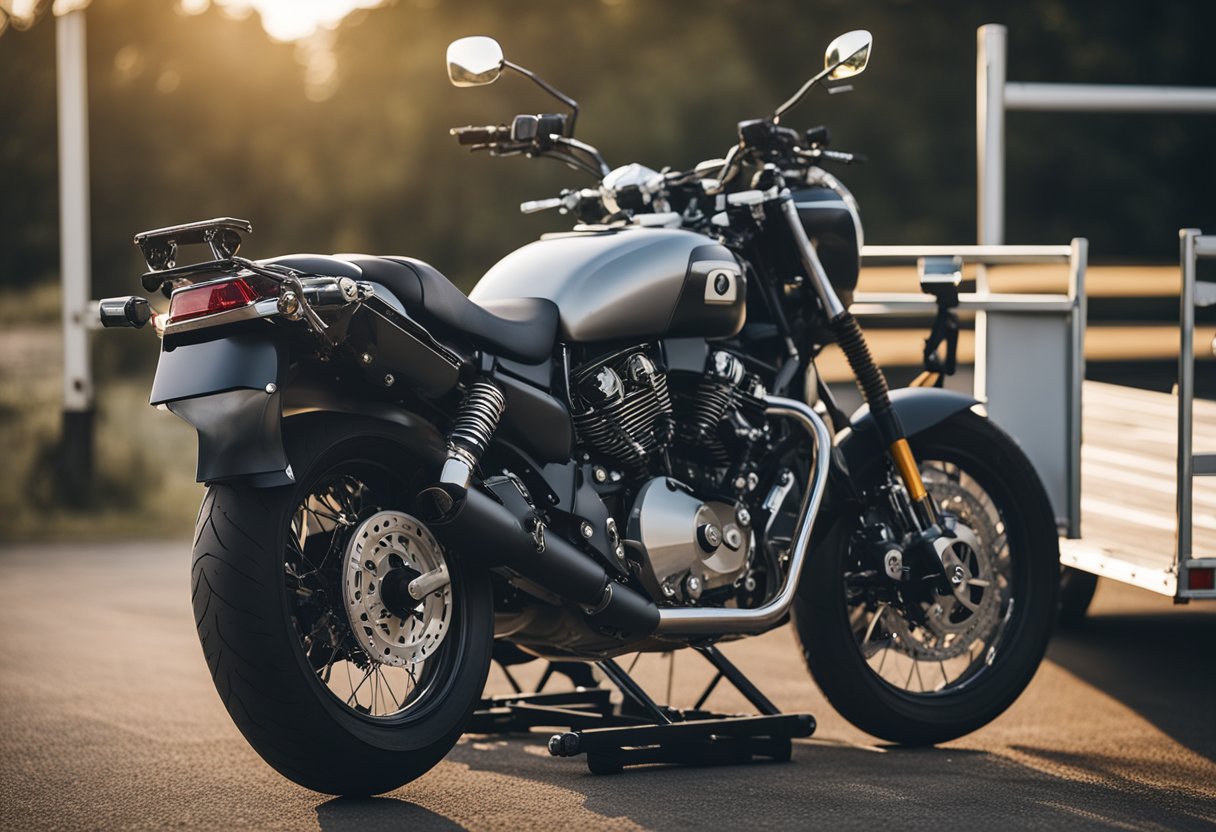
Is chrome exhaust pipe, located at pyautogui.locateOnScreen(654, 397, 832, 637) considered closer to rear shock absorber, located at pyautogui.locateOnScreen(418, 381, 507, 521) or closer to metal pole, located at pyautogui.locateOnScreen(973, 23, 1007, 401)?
rear shock absorber, located at pyautogui.locateOnScreen(418, 381, 507, 521)

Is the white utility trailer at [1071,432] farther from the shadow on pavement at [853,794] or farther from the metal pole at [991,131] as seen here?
the shadow on pavement at [853,794]

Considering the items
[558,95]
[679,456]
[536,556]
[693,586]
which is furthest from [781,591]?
[558,95]

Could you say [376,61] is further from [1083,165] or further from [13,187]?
[1083,165]

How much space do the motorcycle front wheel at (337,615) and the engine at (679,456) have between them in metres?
0.50

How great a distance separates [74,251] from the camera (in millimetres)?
10156

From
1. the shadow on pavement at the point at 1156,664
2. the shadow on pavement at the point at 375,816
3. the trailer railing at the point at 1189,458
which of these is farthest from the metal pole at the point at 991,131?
the shadow on pavement at the point at 375,816

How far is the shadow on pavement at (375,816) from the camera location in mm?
3598

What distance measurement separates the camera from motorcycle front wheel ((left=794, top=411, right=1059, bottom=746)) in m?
4.69

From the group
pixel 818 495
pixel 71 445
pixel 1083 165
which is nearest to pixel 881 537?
pixel 818 495

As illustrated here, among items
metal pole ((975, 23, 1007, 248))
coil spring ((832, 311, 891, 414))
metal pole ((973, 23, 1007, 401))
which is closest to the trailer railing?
coil spring ((832, 311, 891, 414))

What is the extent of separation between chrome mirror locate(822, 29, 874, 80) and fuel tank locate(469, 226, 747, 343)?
0.59m

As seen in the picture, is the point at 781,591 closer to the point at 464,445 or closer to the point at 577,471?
the point at 577,471

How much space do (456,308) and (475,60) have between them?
102 cm

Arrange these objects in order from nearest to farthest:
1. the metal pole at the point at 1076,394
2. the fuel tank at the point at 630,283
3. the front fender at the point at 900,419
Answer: the fuel tank at the point at 630,283 < the front fender at the point at 900,419 < the metal pole at the point at 1076,394
